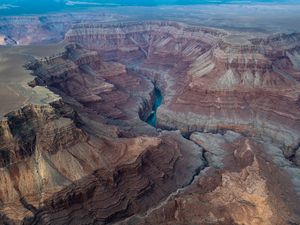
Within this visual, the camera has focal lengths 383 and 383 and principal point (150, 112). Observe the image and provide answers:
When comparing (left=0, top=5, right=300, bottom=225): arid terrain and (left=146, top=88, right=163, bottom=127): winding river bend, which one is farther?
(left=146, top=88, right=163, bottom=127): winding river bend

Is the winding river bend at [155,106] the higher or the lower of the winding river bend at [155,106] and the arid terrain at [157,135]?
the lower

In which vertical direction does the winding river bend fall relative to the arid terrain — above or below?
below

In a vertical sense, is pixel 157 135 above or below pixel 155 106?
above

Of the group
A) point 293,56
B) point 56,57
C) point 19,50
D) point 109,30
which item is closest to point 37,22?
point 109,30

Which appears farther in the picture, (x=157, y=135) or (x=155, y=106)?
(x=155, y=106)

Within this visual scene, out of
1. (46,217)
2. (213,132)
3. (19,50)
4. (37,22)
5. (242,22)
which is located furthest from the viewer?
(37,22)

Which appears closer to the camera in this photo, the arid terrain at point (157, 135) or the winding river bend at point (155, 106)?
the arid terrain at point (157, 135)

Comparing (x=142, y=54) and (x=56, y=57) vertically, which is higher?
(x=56, y=57)

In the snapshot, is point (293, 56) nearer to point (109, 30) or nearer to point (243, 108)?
point (243, 108)
